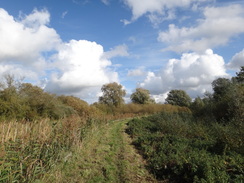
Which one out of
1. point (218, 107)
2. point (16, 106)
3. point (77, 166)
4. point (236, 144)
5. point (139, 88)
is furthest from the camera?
point (139, 88)

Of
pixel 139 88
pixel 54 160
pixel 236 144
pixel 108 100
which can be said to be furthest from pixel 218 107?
pixel 139 88

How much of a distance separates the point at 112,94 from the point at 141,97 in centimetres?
1111

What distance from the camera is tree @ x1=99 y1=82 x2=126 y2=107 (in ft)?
153

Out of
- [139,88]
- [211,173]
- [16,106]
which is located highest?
[139,88]

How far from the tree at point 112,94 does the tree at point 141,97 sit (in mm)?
8430

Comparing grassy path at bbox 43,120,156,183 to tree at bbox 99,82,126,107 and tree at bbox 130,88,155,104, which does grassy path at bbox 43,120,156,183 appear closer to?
tree at bbox 99,82,126,107

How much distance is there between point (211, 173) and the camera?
4434 millimetres

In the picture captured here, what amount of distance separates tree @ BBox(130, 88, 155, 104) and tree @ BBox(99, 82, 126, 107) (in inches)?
332

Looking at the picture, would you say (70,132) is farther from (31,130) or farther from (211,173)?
(211,173)

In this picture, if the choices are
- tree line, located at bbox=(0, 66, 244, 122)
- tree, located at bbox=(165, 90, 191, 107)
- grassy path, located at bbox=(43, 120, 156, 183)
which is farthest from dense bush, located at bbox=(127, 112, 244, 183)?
tree, located at bbox=(165, 90, 191, 107)

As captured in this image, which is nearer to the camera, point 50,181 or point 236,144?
point 50,181

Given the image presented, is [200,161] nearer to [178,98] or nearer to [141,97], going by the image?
[141,97]

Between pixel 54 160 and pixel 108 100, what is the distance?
42.2m

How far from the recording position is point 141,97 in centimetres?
5472
